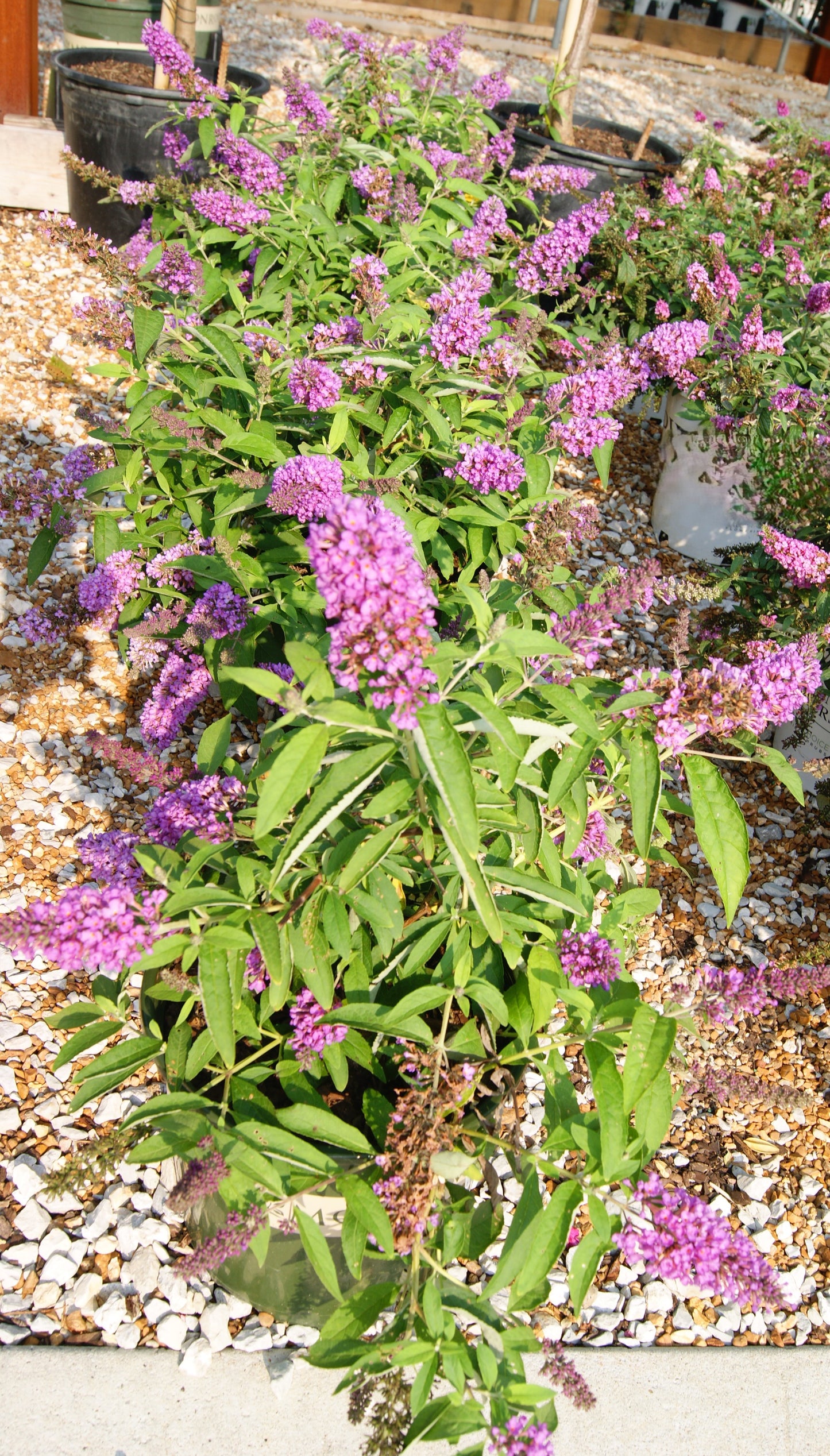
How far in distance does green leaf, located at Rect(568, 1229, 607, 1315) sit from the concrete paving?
1.46ft

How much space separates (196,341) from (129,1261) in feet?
6.78

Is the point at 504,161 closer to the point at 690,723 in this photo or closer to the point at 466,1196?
the point at 690,723

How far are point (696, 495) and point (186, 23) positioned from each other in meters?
2.85

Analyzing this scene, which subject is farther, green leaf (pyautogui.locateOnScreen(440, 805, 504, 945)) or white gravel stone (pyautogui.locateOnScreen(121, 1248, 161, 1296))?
white gravel stone (pyautogui.locateOnScreen(121, 1248, 161, 1296))

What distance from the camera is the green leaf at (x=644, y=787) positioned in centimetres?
148

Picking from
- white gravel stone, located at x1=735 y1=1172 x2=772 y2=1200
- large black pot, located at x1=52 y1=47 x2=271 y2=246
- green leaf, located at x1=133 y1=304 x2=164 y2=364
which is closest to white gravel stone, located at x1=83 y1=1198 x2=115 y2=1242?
white gravel stone, located at x1=735 y1=1172 x2=772 y2=1200

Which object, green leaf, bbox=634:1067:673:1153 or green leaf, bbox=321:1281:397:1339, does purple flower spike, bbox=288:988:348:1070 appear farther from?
green leaf, bbox=634:1067:673:1153

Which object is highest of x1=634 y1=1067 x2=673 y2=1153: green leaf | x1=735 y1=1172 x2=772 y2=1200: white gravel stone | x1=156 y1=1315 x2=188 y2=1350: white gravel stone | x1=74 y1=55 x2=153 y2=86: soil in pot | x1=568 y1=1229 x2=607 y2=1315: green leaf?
x1=74 y1=55 x2=153 y2=86: soil in pot

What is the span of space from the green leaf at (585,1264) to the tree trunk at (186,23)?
14.9 feet

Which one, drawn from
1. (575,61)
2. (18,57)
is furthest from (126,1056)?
(18,57)

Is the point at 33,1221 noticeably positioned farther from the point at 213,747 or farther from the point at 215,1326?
the point at 213,747

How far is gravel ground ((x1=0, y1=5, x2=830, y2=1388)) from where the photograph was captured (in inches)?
72.3

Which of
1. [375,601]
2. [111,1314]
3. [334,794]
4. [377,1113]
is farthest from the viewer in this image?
[111,1314]

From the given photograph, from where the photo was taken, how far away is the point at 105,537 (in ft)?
8.16
